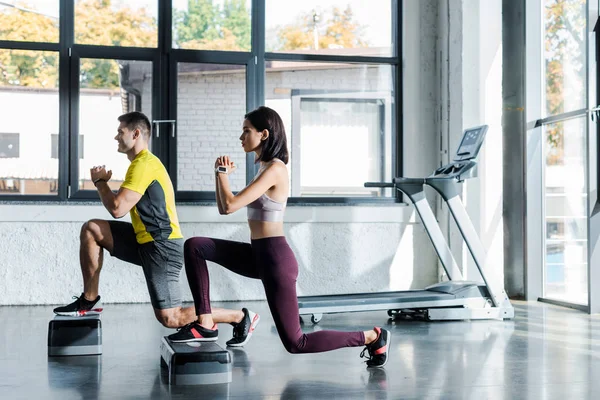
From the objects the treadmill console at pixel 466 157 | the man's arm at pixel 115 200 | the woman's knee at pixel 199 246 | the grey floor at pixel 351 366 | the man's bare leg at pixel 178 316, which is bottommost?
the grey floor at pixel 351 366

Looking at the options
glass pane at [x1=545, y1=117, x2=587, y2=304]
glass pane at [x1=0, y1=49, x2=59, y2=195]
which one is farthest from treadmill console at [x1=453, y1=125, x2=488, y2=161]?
glass pane at [x1=0, y1=49, x2=59, y2=195]

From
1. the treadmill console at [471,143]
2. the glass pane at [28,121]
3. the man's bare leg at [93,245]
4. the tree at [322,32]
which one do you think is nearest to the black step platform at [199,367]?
the man's bare leg at [93,245]

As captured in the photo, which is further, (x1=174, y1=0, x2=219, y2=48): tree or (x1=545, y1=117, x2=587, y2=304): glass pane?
(x1=174, y1=0, x2=219, y2=48): tree

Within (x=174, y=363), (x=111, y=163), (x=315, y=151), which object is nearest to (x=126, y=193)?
(x=174, y=363)

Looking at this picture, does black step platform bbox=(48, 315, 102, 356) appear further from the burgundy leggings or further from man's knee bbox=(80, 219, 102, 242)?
the burgundy leggings

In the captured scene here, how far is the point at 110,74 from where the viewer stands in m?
6.94

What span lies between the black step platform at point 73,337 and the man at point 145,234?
7.1 inches

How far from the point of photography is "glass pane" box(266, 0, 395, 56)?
23.9 feet

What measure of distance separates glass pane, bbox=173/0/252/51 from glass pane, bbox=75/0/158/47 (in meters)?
0.21

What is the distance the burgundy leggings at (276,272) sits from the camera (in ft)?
11.6

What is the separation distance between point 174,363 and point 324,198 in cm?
392

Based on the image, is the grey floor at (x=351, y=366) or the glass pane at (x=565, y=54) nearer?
the grey floor at (x=351, y=366)

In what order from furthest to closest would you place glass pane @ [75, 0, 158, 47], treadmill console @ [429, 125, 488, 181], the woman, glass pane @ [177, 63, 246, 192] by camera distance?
1. glass pane @ [177, 63, 246, 192]
2. glass pane @ [75, 0, 158, 47]
3. treadmill console @ [429, 125, 488, 181]
4. the woman

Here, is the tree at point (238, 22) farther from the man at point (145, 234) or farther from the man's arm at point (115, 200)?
the man's arm at point (115, 200)
